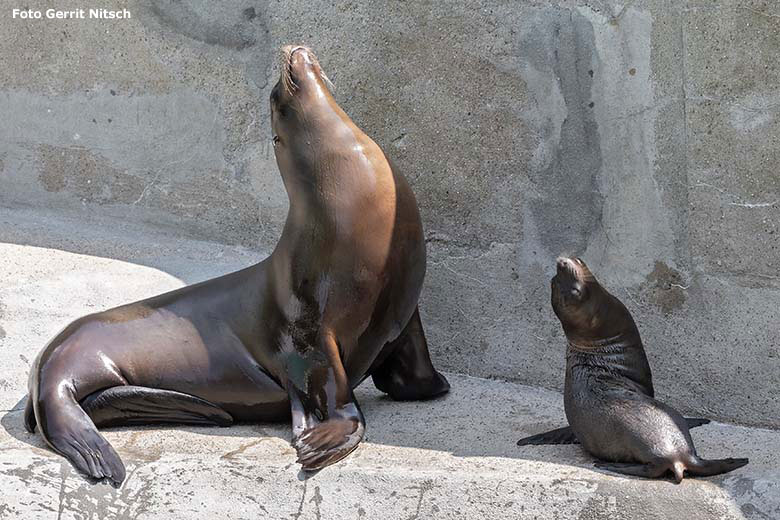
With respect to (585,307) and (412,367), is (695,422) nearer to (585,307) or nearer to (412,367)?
(585,307)

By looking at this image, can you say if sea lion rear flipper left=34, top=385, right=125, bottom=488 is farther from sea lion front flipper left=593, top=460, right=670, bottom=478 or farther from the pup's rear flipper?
the pup's rear flipper

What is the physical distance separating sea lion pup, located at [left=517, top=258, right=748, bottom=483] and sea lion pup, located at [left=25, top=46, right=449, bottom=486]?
2.02 ft

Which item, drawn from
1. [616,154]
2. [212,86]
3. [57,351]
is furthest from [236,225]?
[616,154]

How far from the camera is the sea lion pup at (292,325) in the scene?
3867mm

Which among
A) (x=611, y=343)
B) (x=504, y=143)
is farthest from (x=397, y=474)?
(x=504, y=143)

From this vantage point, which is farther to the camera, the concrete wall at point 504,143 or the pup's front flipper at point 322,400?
the concrete wall at point 504,143

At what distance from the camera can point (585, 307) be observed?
Answer: 355 cm

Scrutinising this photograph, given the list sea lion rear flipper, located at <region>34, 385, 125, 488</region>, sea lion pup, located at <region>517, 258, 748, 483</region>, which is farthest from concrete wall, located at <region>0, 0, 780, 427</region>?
sea lion rear flipper, located at <region>34, 385, 125, 488</region>

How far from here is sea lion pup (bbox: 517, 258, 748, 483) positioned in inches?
129

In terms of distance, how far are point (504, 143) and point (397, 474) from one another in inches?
62.2

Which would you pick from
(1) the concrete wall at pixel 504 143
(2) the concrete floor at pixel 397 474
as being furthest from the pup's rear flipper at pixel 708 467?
(1) the concrete wall at pixel 504 143

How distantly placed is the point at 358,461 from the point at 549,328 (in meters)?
1.16

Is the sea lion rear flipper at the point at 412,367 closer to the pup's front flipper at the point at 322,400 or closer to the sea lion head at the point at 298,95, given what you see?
the pup's front flipper at the point at 322,400

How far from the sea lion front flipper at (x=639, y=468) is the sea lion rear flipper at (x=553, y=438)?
0.89 ft
